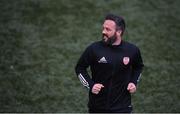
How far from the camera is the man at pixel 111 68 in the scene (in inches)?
189

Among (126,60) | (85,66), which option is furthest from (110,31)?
(85,66)

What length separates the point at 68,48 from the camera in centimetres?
884

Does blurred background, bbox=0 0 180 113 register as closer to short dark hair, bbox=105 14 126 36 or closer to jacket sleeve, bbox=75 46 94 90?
jacket sleeve, bbox=75 46 94 90

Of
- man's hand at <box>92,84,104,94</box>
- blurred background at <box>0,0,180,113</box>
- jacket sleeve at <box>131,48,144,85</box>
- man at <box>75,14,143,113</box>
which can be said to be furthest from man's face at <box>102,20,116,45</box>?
blurred background at <box>0,0,180,113</box>

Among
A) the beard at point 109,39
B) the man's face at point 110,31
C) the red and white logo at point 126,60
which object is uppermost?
the man's face at point 110,31

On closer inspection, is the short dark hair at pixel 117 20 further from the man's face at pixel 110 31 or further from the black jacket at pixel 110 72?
the black jacket at pixel 110 72

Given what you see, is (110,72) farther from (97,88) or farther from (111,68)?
(97,88)

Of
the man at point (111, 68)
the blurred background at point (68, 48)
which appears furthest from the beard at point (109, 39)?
the blurred background at point (68, 48)

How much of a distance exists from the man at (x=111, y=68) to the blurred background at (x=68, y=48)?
2.29 m

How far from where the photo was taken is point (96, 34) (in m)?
9.30

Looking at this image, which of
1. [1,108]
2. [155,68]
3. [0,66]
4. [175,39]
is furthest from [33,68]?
[175,39]

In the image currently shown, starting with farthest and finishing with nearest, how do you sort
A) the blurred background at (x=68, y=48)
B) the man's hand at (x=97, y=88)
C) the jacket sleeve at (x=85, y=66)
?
the blurred background at (x=68, y=48) → the jacket sleeve at (x=85, y=66) → the man's hand at (x=97, y=88)

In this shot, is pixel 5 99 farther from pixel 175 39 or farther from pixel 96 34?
pixel 175 39

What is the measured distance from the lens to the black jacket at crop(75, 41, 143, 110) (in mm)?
4828
